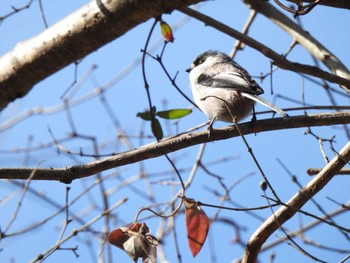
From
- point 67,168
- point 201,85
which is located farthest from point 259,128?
point 201,85

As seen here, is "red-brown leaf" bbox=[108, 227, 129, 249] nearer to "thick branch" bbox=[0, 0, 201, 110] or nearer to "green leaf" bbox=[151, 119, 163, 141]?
"green leaf" bbox=[151, 119, 163, 141]

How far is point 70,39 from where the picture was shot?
1777mm

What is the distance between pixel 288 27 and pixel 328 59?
1.24 feet

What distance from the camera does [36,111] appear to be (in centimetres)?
577

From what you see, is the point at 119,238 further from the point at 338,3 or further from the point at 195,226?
the point at 338,3

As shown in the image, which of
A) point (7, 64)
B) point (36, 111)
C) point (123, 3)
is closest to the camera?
point (123, 3)

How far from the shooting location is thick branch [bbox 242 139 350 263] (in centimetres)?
254

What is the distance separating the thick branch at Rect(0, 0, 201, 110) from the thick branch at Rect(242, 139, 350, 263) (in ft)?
4.41

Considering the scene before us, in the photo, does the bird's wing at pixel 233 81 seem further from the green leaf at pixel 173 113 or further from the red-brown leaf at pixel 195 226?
the red-brown leaf at pixel 195 226

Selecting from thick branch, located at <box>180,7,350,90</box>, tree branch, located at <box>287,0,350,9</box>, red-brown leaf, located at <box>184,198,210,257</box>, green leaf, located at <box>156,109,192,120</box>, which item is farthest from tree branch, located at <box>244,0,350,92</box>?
red-brown leaf, located at <box>184,198,210,257</box>

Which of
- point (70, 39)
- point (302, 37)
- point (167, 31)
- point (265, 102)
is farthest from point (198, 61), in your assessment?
point (70, 39)

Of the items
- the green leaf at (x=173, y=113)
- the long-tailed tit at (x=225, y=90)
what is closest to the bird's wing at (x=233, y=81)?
the long-tailed tit at (x=225, y=90)

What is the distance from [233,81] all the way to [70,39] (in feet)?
7.04

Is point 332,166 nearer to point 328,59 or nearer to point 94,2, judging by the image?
point 328,59
